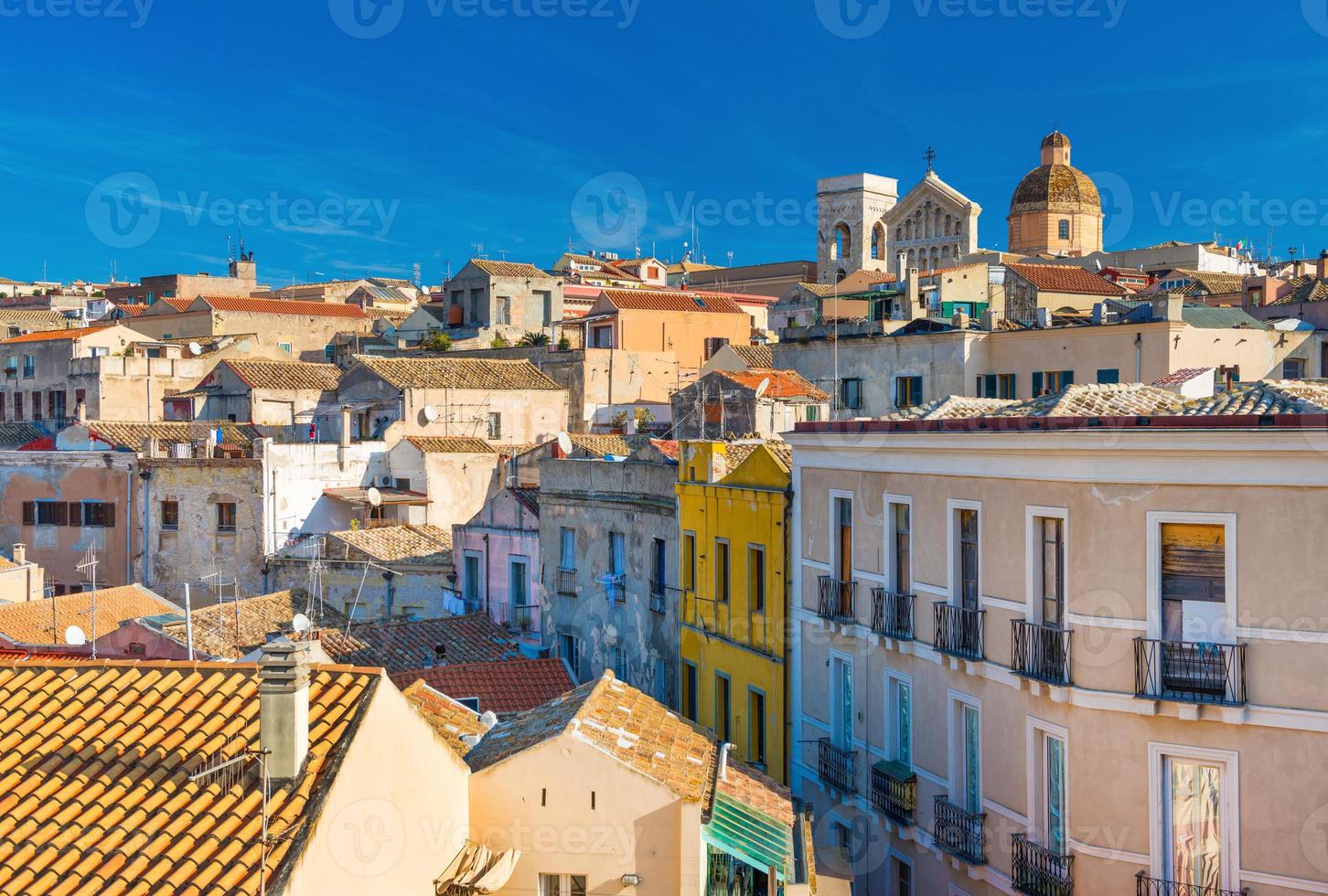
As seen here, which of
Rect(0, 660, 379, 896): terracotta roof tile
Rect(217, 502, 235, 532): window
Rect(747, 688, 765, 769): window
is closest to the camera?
Rect(0, 660, 379, 896): terracotta roof tile

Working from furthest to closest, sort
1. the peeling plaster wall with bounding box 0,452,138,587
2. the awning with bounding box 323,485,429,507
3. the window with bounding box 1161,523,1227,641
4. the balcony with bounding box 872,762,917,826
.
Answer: the peeling plaster wall with bounding box 0,452,138,587 → the awning with bounding box 323,485,429,507 → the balcony with bounding box 872,762,917,826 → the window with bounding box 1161,523,1227,641

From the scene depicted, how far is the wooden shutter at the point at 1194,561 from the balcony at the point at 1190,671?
1.52 ft

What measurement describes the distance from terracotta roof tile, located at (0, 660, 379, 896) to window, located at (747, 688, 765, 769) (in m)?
11.3

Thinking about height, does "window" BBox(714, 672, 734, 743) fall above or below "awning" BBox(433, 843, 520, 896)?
below

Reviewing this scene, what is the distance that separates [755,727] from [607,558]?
5.69m

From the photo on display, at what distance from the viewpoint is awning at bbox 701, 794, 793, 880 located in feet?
40.3

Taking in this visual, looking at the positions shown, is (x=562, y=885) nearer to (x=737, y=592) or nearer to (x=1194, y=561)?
(x=1194, y=561)

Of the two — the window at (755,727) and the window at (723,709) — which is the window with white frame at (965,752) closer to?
the window at (755,727)

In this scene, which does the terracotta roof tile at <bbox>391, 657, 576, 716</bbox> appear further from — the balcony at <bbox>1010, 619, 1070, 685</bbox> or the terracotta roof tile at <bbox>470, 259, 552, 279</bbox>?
the terracotta roof tile at <bbox>470, 259, 552, 279</bbox>

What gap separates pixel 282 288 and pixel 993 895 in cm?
8214

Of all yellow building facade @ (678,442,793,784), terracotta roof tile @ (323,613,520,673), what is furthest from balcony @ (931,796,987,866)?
terracotta roof tile @ (323,613,520,673)

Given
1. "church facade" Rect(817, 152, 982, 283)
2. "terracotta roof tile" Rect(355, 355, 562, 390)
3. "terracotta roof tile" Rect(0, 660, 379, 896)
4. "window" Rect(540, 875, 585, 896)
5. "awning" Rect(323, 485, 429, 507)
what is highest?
"church facade" Rect(817, 152, 982, 283)

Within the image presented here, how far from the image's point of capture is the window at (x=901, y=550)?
54.4 feet

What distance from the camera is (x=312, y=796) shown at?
9.02 metres
